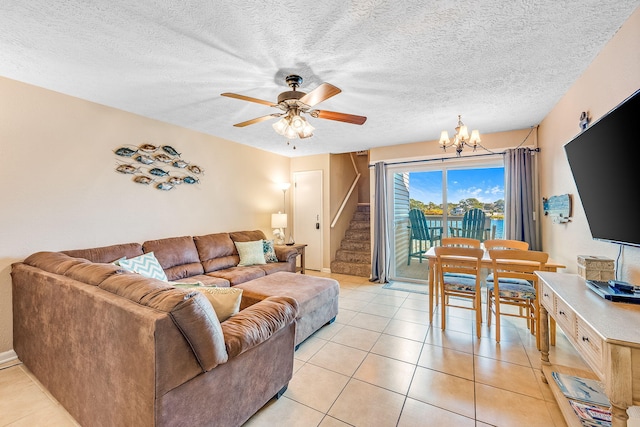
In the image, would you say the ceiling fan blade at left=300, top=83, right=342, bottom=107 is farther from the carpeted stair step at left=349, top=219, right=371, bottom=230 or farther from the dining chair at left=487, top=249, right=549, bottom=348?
the carpeted stair step at left=349, top=219, right=371, bottom=230

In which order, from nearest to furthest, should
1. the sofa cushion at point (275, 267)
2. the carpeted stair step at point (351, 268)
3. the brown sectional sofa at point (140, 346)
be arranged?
the brown sectional sofa at point (140, 346)
the sofa cushion at point (275, 267)
the carpeted stair step at point (351, 268)

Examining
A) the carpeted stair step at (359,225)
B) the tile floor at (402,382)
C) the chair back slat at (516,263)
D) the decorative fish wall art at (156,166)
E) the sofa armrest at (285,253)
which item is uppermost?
the decorative fish wall art at (156,166)

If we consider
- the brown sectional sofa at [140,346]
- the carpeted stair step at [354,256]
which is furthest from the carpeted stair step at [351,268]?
the brown sectional sofa at [140,346]

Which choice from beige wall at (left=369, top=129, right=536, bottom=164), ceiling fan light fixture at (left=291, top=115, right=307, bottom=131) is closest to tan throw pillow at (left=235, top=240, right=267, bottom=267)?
ceiling fan light fixture at (left=291, top=115, right=307, bottom=131)

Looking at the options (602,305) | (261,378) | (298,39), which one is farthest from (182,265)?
(602,305)

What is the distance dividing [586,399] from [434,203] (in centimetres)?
312

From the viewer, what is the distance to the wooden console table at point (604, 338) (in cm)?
98

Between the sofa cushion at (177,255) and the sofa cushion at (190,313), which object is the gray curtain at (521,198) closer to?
the sofa cushion at (190,313)

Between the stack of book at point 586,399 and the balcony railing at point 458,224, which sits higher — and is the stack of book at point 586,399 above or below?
below

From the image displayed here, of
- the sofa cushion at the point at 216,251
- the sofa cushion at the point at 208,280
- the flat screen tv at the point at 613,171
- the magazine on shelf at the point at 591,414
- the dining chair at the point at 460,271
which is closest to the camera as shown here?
the flat screen tv at the point at 613,171

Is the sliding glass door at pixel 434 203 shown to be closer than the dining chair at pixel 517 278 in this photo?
No

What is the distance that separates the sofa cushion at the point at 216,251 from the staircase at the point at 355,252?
2106mm

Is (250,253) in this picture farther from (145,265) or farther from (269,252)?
(145,265)

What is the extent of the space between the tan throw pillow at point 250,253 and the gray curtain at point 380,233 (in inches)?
78.1
